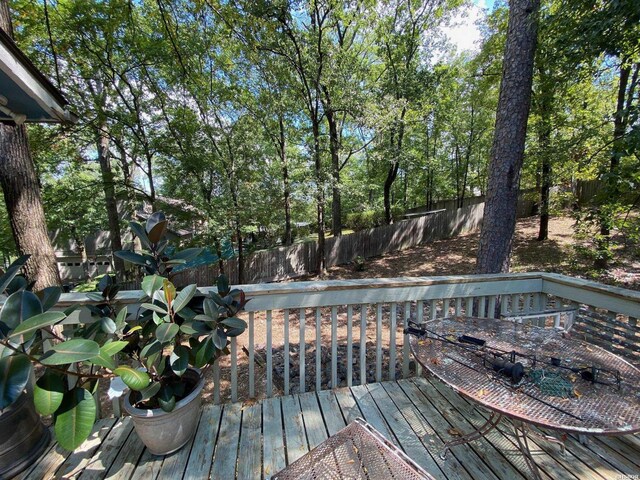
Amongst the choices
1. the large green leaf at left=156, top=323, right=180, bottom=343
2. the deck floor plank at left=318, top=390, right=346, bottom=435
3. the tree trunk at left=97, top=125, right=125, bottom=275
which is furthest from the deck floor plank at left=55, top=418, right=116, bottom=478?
the tree trunk at left=97, top=125, right=125, bottom=275

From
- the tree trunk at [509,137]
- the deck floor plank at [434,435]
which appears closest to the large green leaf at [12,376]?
the deck floor plank at [434,435]

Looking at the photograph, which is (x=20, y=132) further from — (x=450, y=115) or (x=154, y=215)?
(x=450, y=115)

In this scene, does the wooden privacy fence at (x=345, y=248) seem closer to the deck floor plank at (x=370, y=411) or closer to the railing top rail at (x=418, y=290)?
the railing top rail at (x=418, y=290)

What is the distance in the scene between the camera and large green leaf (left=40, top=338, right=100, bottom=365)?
3.28ft

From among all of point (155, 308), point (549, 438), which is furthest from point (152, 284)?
point (549, 438)

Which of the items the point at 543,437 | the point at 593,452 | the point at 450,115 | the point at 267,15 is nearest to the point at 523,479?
the point at 543,437

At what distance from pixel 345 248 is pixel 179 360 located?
8870mm

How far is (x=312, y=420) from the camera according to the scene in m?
1.81

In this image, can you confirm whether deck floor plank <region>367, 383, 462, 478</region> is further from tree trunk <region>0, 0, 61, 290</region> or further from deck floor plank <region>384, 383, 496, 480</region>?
tree trunk <region>0, 0, 61, 290</region>

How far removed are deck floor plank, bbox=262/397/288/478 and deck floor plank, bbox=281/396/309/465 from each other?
0.11ft

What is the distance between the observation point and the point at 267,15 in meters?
4.23

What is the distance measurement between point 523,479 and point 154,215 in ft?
7.99

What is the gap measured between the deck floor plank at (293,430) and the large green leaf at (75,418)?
97cm

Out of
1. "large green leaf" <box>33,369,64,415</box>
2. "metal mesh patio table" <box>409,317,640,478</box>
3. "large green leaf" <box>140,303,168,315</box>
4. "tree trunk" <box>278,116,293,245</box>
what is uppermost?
"tree trunk" <box>278,116,293,245</box>
